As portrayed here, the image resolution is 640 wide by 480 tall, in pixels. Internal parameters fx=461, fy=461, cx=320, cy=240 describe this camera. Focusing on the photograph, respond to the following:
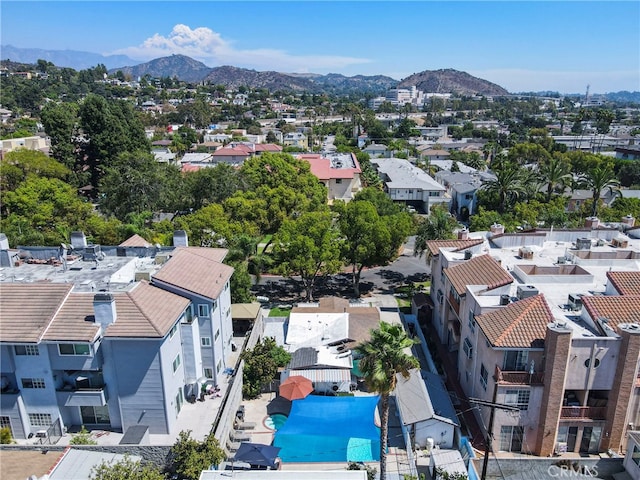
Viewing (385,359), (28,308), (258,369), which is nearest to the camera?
(385,359)

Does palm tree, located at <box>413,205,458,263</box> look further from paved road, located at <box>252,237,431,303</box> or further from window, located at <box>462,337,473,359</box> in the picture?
window, located at <box>462,337,473,359</box>

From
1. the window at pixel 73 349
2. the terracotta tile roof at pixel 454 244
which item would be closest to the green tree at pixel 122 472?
the window at pixel 73 349

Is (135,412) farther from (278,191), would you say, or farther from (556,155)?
(556,155)

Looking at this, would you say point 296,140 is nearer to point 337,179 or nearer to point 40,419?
point 337,179

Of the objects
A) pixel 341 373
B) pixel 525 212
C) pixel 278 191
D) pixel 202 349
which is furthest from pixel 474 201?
pixel 202 349

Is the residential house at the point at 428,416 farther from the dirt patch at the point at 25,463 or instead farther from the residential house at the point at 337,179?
the residential house at the point at 337,179

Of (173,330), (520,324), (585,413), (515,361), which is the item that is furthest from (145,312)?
(585,413)
